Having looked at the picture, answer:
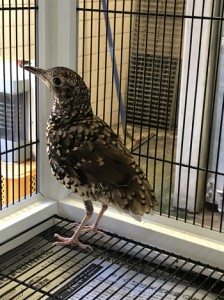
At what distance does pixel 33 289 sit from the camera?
134 centimetres

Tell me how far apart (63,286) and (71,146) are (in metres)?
0.39

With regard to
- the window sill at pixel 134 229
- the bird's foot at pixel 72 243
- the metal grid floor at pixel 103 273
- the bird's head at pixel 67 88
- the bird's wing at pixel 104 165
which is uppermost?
the bird's head at pixel 67 88

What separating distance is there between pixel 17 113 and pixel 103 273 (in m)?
0.59

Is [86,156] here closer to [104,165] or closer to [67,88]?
[104,165]

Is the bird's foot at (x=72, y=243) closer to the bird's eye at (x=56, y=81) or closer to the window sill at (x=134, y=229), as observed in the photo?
the window sill at (x=134, y=229)

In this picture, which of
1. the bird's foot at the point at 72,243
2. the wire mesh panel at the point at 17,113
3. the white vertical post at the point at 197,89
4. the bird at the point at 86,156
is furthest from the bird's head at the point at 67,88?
the white vertical post at the point at 197,89

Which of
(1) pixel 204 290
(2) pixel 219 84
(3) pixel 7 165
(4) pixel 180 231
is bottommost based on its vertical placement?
(1) pixel 204 290

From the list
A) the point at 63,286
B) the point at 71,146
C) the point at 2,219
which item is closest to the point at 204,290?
Result: the point at 63,286

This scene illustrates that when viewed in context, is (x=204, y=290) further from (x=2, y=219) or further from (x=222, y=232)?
(x=2, y=219)

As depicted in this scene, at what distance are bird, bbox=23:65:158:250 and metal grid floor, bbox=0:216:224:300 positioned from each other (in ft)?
0.64

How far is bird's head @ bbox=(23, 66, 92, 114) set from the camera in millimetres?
1360

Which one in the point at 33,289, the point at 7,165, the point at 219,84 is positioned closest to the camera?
the point at 33,289

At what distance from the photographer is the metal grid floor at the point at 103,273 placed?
1.35 meters

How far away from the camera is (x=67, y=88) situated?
1.37m
